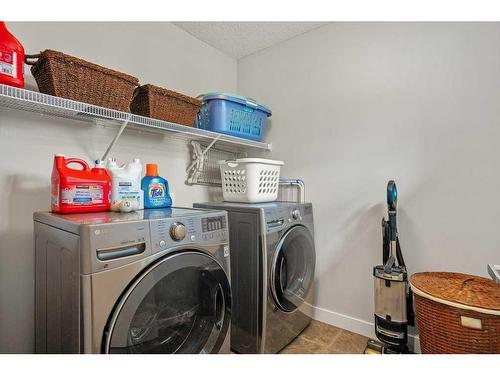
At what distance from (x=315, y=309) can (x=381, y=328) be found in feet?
2.18

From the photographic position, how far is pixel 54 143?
57.7 inches

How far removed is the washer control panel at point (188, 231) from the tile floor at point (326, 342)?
1.05 meters

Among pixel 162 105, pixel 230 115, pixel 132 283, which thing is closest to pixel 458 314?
pixel 132 283

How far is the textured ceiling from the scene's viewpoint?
2.09 metres

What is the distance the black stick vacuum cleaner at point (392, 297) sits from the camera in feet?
5.03

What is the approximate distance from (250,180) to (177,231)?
0.82 meters

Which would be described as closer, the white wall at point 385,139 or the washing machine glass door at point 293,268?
the white wall at point 385,139

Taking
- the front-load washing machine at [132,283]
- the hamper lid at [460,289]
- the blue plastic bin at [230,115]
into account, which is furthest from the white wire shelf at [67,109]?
the hamper lid at [460,289]

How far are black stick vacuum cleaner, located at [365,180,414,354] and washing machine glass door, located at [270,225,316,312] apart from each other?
49cm

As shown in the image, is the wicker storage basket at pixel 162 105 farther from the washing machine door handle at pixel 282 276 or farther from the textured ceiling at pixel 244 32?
the washing machine door handle at pixel 282 276

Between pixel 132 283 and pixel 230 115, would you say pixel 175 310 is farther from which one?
pixel 230 115
